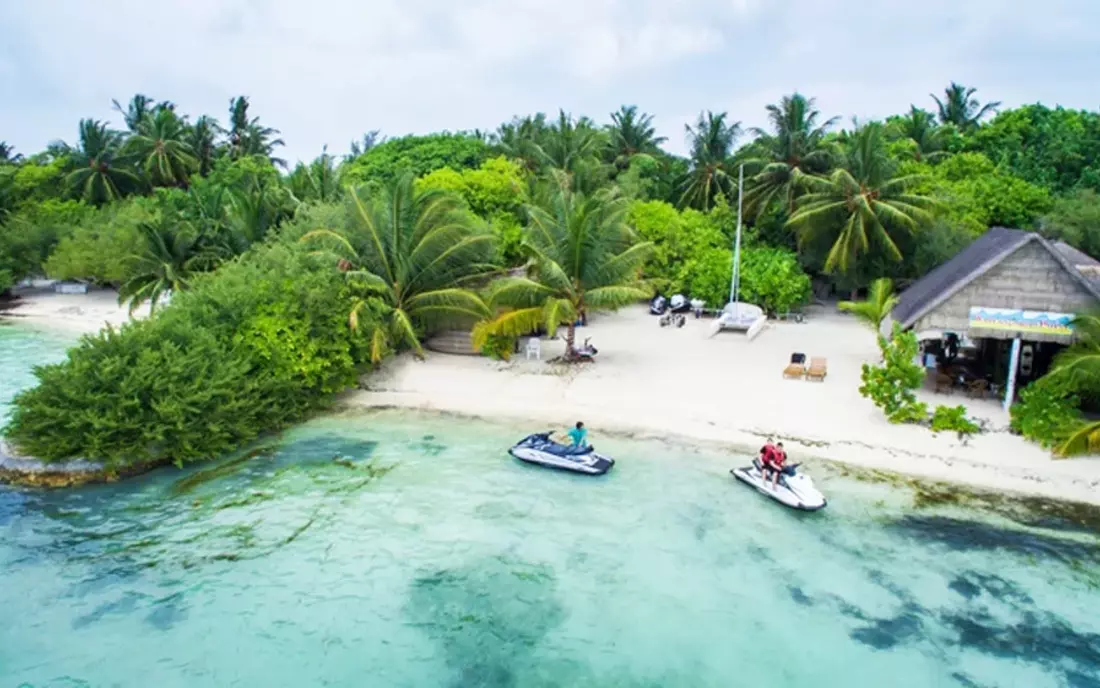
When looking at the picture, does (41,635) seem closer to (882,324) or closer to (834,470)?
(834,470)

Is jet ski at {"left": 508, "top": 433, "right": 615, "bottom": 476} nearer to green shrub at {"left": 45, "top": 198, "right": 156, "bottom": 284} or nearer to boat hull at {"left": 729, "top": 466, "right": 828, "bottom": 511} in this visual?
boat hull at {"left": 729, "top": 466, "right": 828, "bottom": 511}

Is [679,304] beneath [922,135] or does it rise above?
beneath

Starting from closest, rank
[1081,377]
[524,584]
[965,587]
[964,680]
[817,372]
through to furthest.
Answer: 1. [964,680]
2. [965,587]
3. [524,584]
4. [1081,377]
5. [817,372]

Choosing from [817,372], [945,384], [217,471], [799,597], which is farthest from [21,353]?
[945,384]

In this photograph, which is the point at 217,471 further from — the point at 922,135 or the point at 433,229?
the point at 922,135

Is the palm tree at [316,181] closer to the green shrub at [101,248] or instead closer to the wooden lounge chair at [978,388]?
the green shrub at [101,248]
